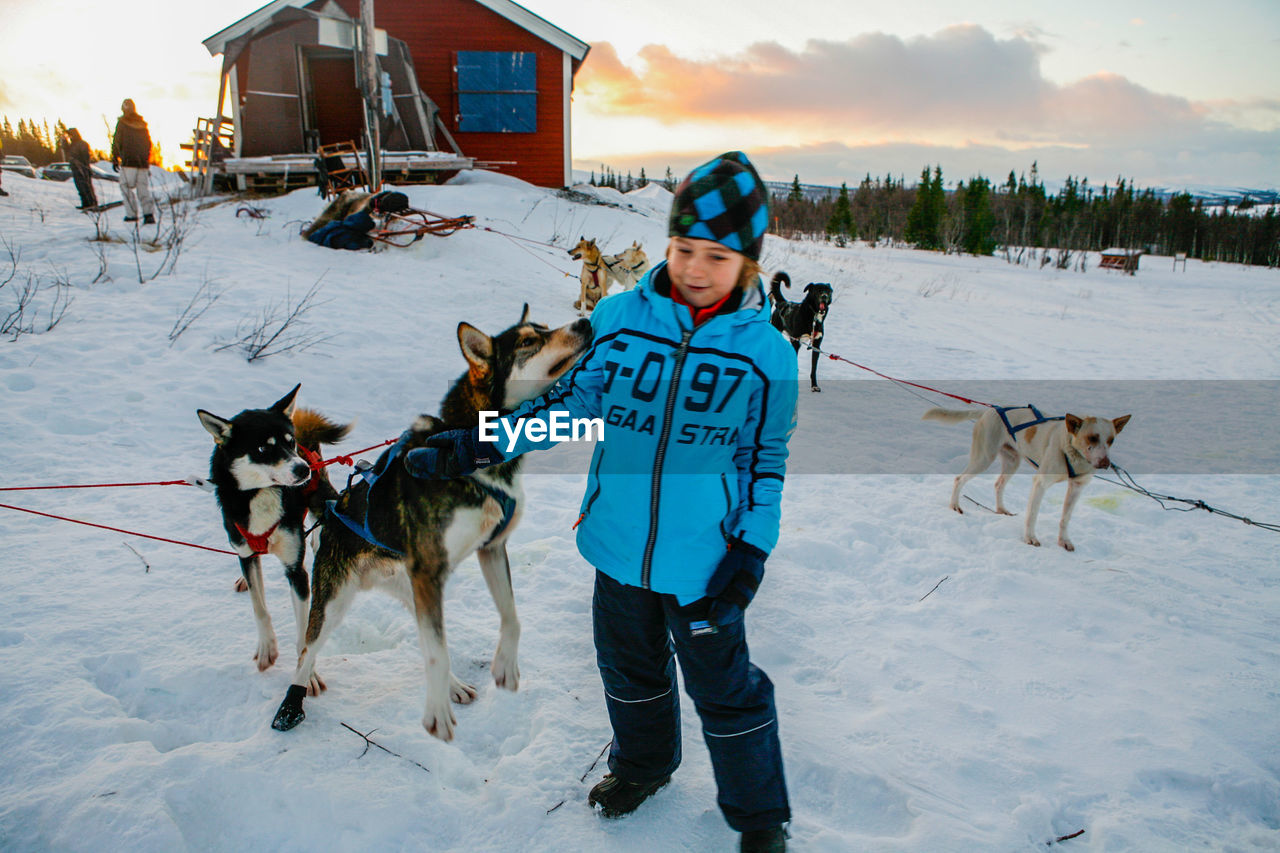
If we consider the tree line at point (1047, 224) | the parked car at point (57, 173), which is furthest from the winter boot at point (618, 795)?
the tree line at point (1047, 224)

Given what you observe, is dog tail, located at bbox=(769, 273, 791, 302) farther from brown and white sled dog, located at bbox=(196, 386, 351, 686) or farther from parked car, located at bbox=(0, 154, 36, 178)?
parked car, located at bbox=(0, 154, 36, 178)

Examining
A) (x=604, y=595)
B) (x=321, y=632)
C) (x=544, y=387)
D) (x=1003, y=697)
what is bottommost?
(x=1003, y=697)

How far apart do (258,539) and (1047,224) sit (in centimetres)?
7083

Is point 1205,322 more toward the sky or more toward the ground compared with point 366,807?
more toward the sky

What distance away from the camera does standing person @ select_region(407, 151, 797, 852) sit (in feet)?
5.23

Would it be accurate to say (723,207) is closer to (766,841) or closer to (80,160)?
(766,841)

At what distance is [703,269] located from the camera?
1.59 m

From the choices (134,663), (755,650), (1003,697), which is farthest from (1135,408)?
(134,663)

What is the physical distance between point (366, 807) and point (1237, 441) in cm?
804

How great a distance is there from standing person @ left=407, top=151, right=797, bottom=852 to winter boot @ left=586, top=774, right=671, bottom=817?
30 centimetres

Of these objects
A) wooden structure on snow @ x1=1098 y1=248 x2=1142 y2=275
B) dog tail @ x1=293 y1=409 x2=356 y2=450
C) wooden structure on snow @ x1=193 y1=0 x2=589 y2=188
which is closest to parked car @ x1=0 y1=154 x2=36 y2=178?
wooden structure on snow @ x1=193 y1=0 x2=589 y2=188

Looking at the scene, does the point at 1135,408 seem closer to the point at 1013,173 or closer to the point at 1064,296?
the point at 1064,296

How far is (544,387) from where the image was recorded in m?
2.13

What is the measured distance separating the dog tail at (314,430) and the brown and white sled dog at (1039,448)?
162 inches
